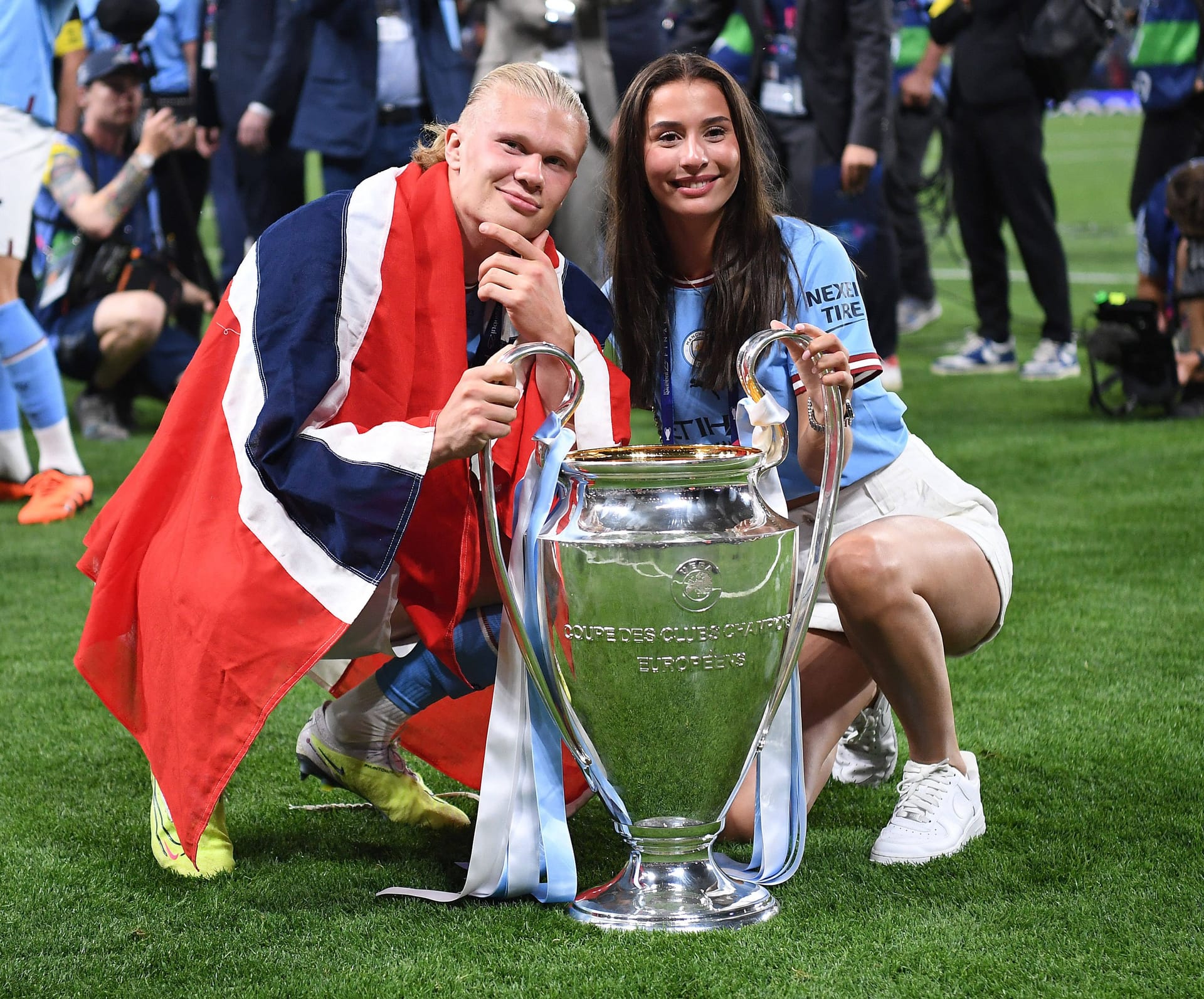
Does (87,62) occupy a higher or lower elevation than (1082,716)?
higher

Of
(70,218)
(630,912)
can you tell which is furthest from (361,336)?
(70,218)

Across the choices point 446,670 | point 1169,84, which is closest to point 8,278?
point 446,670

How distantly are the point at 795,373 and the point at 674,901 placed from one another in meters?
0.78

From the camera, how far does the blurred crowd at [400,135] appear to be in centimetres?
467

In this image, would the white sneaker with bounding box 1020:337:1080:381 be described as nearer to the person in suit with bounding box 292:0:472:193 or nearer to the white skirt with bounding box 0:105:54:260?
the person in suit with bounding box 292:0:472:193

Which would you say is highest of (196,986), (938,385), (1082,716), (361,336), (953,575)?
(361,336)

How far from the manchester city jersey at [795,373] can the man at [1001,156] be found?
400 cm

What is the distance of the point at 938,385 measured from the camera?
661 centimetres

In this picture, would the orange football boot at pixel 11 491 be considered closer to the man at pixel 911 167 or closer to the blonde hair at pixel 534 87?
the blonde hair at pixel 534 87

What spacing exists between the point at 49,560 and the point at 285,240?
2417 mm

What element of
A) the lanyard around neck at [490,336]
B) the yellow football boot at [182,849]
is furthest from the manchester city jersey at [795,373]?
the yellow football boot at [182,849]

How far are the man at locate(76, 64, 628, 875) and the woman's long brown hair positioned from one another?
0.17 meters

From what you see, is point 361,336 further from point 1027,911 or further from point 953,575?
point 1027,911

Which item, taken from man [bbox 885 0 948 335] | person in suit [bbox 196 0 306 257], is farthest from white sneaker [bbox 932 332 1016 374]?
person in suit [bbox 196 0 306 257]
